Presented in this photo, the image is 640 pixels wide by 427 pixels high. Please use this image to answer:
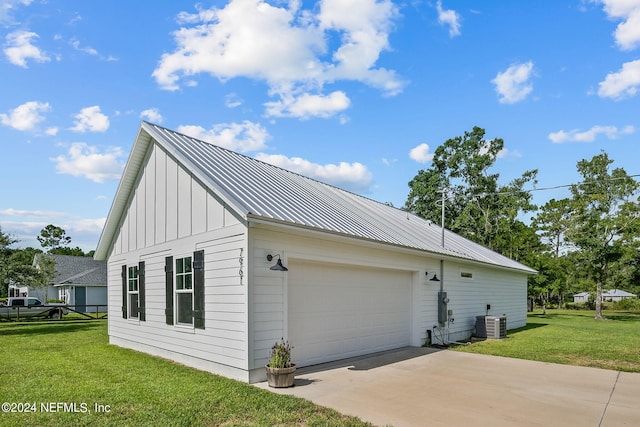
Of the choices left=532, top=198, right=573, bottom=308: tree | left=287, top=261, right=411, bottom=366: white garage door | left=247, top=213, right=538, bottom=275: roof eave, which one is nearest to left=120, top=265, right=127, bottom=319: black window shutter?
left=287, top=261, right=411, bottom=366: white garage door

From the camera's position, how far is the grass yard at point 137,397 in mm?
5375

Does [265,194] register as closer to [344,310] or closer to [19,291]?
[344,310]

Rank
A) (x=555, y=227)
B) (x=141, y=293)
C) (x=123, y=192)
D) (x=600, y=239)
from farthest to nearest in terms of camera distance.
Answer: (x=555, y=227)
(x=600, y=239)
(x=123, y=192)
(x=141, y=293)

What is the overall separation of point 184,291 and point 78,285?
2915 centimetres

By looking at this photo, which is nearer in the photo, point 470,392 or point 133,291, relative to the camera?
point 470,392

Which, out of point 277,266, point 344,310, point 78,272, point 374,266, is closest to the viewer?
point 277,266

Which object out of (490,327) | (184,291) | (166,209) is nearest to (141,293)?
Answer: (166,209)

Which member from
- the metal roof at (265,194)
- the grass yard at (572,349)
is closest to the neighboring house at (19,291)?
the metal roof at (265,194)

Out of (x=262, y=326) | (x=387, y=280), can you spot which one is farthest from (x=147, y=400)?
(x=387, y=280)

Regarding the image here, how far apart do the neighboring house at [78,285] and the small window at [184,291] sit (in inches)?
1033

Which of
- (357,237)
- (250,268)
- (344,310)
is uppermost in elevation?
(357,237)

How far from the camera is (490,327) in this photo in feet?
46.2

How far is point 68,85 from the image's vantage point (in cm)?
1031

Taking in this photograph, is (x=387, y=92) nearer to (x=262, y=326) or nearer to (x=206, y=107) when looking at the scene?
(x=206, y=107)
